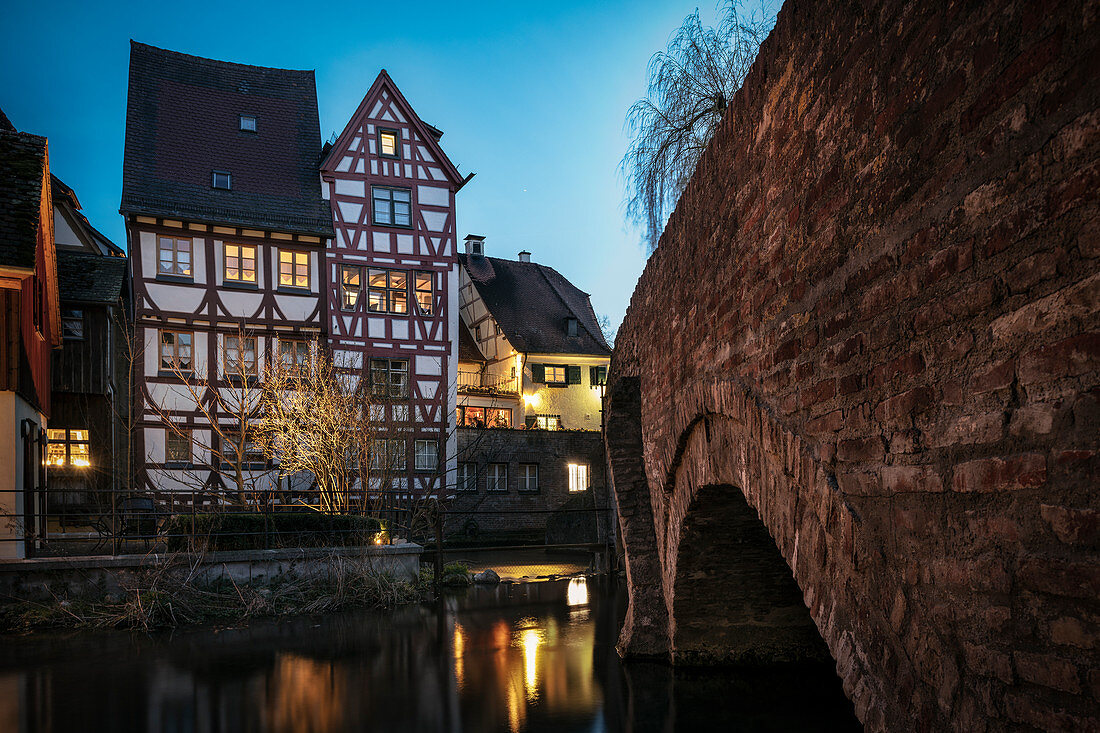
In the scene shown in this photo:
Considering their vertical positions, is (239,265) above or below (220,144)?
below

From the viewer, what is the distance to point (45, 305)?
15477 mm

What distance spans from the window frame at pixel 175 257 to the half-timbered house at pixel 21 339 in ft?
16.4

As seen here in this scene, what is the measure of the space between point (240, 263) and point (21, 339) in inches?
338

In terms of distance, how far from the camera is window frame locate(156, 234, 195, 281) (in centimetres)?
1977

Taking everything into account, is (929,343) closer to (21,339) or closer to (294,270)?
(21,339)

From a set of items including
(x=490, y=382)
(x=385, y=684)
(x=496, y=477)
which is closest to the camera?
(x=385, y=684)

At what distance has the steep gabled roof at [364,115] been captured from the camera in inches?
870

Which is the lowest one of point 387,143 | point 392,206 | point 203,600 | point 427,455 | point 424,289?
point 203,600

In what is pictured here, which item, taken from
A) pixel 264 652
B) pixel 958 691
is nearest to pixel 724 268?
pixel 958 691

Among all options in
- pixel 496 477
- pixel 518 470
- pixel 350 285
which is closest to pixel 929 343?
pixel 350 285

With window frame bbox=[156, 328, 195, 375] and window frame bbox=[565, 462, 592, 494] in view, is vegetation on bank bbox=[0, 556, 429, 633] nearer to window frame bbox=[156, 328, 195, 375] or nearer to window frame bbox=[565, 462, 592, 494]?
window frame bbox=[156, 328, 195, 375]

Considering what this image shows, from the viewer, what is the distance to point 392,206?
74.4ft

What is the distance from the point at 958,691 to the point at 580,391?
2954 centimetres

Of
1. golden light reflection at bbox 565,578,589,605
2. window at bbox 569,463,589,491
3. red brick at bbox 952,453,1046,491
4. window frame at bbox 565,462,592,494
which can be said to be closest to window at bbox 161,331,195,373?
golden light reflection at bbox 565,578,589,605
